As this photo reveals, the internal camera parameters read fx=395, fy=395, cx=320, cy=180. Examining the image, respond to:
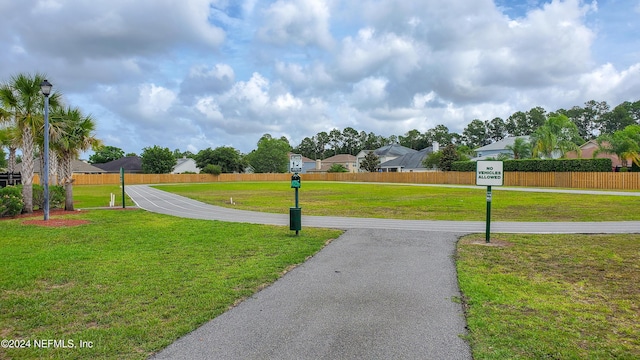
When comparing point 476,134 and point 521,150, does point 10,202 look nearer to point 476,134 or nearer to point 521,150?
point 521,150

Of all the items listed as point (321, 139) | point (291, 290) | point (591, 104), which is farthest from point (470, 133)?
point (291, 290)

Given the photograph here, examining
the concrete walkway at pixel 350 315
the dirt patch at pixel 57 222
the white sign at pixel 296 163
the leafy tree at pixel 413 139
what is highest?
the leafy tree at pixel 413 139

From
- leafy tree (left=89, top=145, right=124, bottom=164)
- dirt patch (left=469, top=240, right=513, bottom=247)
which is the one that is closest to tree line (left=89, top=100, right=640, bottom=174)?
leafy tree (left=89, top=145, right=124, bottom=164)

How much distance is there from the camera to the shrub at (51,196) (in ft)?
56.6

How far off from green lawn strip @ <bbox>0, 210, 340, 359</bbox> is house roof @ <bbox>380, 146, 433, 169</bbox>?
2599 inches

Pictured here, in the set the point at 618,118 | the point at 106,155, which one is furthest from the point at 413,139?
the point at 106,155

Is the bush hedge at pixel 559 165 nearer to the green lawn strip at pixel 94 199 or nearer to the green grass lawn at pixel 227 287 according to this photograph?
the green grass lawn at pixel 227 287

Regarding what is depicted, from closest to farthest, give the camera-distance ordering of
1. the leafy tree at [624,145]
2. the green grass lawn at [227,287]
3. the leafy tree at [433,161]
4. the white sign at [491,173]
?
the green grass lawn at [227,287], the white sign at [491,173], the leafy tree at [624,145], the leafy tree at [433,161]

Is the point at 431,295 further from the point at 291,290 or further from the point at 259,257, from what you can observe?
the point at 259,257

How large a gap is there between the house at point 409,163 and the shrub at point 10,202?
63247 mm

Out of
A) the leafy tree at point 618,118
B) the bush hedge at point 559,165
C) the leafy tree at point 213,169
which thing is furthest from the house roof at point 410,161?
the leafy tree at point 618,118

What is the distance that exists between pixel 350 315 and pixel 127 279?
3.90 metres

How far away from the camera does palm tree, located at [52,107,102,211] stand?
17578mm

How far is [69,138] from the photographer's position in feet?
58.9
